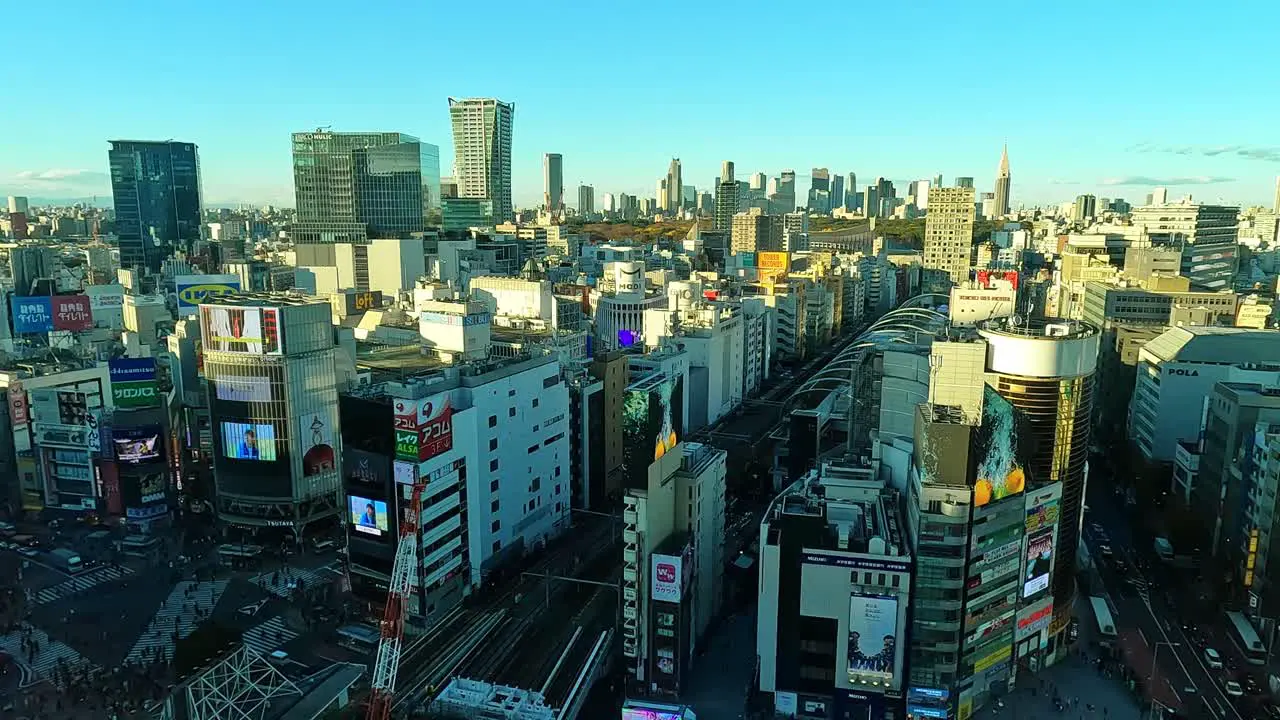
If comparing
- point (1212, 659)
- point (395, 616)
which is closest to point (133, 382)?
point (395, 616)

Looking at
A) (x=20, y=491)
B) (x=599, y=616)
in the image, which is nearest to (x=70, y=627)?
(x=20, y=491)

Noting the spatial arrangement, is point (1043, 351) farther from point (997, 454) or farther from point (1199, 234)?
point (1199, 234)

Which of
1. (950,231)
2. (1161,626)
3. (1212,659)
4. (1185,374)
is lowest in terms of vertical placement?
(1161,626)

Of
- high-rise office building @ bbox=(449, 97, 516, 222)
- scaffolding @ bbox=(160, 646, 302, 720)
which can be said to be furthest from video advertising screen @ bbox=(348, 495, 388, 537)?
high-rise office building @ bbox=(449, 97, 516, 222)

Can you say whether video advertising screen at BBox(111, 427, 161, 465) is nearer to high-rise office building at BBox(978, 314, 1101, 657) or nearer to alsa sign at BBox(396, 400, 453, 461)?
alsa sign at BBox(396, 400, 453, 461)

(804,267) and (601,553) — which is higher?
(804,267)

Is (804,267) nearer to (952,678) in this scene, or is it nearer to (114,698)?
(952,678)
